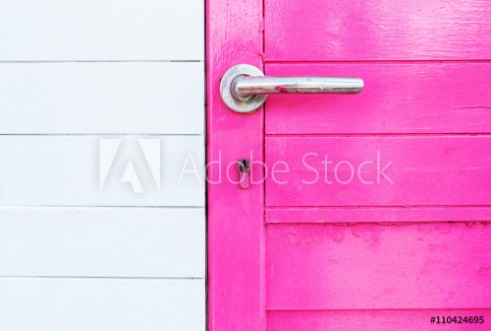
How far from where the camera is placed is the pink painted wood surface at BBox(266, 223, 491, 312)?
79 cm

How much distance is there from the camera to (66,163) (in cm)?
78

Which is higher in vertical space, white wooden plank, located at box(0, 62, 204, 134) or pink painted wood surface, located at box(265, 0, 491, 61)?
pink painted wood surface, located at box(265, 0, 491, 61)

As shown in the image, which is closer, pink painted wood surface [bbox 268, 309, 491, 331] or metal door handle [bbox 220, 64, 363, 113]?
metal door handle [bbox 220, 64, 363, 113]

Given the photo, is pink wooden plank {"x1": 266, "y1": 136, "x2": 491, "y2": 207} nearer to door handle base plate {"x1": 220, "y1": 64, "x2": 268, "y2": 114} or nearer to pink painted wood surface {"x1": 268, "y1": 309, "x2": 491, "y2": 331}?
door handle base plate {"x1": 220, "y1": 64, "x2": 268, "y2": 114}

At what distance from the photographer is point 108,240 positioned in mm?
782

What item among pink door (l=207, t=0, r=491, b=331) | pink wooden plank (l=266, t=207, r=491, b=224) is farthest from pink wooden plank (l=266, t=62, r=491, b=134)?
pink wooden plank (l=266, t=207, r=491, b=224)

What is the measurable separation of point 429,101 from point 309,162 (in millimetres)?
231

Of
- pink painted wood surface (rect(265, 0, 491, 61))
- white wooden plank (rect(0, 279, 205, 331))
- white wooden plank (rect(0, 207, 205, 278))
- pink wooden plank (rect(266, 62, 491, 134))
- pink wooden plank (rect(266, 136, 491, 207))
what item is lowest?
white wooden plank (rect(0, 279, 205, 331))

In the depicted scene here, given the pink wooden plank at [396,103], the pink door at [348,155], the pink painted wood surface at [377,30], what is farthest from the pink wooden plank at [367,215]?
the pink painted wood surface at [377,30]

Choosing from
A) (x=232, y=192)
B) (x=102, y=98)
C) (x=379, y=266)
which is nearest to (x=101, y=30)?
(x=102, y=98)

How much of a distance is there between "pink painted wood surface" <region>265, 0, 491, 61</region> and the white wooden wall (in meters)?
0.15

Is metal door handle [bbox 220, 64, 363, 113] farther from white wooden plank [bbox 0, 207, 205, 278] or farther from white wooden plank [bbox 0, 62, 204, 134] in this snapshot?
white wooden plank [bbox 0, 207, 205, 278]

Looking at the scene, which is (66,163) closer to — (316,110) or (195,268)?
(195,268)

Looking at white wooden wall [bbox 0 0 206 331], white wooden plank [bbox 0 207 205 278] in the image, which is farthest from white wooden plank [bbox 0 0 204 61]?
white wooden plank [bbox 0 207 205 278]
